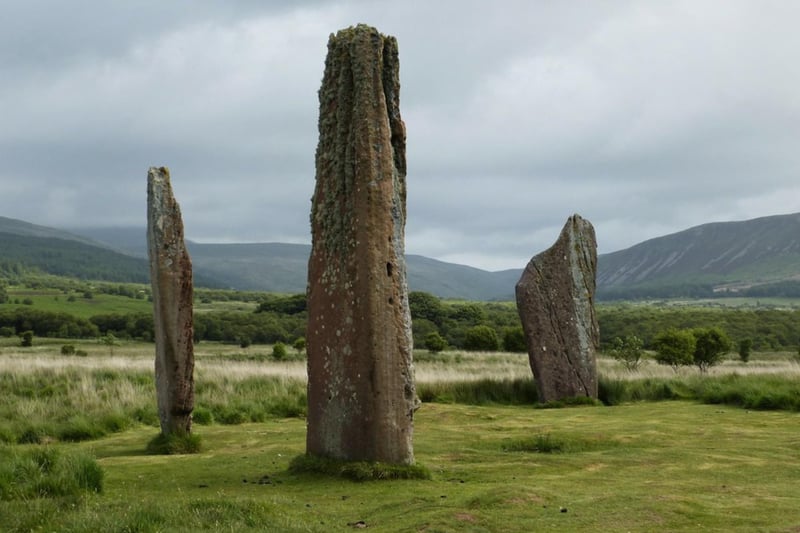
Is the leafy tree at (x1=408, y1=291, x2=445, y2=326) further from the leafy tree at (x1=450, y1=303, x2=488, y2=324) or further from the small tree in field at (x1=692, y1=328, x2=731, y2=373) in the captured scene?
the small tree in field at (x1=692, y1=328, x2=731, y2=373)

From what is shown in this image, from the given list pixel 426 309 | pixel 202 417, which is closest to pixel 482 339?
pixel 426 309

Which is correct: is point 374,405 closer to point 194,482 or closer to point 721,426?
point 194,482

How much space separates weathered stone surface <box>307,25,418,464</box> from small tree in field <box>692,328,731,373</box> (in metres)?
23.9

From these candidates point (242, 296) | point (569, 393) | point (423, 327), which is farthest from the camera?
point (242, 296)

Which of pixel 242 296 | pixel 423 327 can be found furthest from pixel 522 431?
pixel 242 296

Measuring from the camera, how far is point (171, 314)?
→ 12805mm

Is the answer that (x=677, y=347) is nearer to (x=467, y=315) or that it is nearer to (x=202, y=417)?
(x=202, y=417)

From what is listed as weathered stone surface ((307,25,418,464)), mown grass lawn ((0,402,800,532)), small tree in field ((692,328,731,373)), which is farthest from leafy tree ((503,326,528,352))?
weathered stone surface ((307,25,418,464))

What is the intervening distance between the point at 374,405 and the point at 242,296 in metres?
149

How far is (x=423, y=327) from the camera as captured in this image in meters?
64.4

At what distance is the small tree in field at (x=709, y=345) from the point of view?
1220 inches

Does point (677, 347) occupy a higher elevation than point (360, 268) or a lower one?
lower

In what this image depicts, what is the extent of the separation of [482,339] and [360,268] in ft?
128

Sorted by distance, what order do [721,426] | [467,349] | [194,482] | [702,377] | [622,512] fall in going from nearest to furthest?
[622,512] → [194,482] → [721,426] → [702,377] → [467,349]
